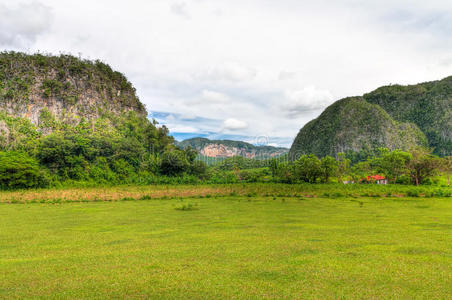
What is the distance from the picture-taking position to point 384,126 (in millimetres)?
103188

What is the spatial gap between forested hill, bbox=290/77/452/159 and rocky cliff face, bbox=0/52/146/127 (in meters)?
86.4

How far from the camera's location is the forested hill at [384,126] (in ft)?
336

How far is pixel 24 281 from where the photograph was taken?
4465 millimetres

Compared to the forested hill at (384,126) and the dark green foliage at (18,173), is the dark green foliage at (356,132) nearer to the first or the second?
the forested hill at (384,126)

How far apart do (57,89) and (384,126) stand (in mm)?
110601

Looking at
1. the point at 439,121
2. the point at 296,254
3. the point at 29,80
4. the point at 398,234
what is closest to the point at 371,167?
the point at 398,234

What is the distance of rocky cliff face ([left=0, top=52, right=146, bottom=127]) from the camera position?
47.9 meters

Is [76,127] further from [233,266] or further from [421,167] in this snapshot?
[421,167]

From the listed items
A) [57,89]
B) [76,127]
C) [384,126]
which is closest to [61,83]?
[57,89]

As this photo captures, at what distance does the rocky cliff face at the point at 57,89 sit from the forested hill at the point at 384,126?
3400 inches

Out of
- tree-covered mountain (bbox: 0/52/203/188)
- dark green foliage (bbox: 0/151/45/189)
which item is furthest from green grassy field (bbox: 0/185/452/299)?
tree-covered mountain (bbox: 0/52/203/188)

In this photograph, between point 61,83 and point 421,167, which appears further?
point 61,83

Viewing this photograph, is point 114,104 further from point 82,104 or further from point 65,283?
point 65,283

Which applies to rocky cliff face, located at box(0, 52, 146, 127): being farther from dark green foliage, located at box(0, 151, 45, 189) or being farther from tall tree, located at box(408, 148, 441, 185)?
tall tree, located at box(408, 148, 441, 185)
